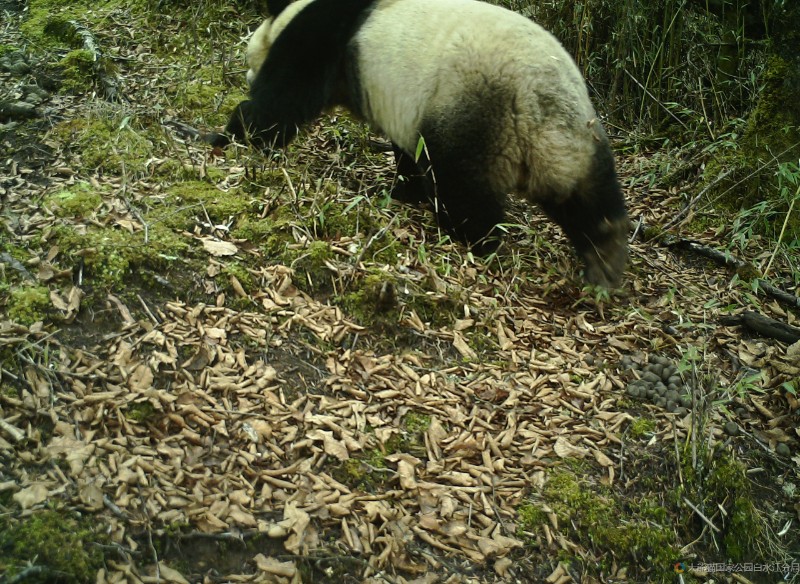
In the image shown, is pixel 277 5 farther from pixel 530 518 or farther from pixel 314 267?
pixel 530 518

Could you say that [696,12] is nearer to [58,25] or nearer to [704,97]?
[704,97]

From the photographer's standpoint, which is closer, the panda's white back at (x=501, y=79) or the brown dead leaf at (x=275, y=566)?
the brown dead leaf at (x=275, y=566)

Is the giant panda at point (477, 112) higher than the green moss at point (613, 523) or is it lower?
higher

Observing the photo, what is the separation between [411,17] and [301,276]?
2.23 m

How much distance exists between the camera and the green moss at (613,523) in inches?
131

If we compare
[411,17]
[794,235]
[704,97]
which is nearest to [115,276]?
[411,17]

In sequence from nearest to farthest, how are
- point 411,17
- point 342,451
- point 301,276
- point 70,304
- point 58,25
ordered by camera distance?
1. point 342,451
2. point 70,304
3. point 301,276
4. point 411,17
5. point 58,25

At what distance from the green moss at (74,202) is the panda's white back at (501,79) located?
2.18 m

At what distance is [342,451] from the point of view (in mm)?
3377

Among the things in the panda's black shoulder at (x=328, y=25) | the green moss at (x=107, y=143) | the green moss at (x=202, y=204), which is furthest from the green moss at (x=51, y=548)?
the panda's black shoulder at (x=328, y=25)

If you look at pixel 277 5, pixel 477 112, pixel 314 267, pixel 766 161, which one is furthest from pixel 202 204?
pixel 766 161

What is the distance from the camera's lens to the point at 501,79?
15.3 ft

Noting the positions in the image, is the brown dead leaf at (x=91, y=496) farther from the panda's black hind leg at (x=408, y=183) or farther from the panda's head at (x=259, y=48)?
the panda's head at (x=259, y=48)

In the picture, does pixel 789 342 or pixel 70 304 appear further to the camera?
pixel 789 342
